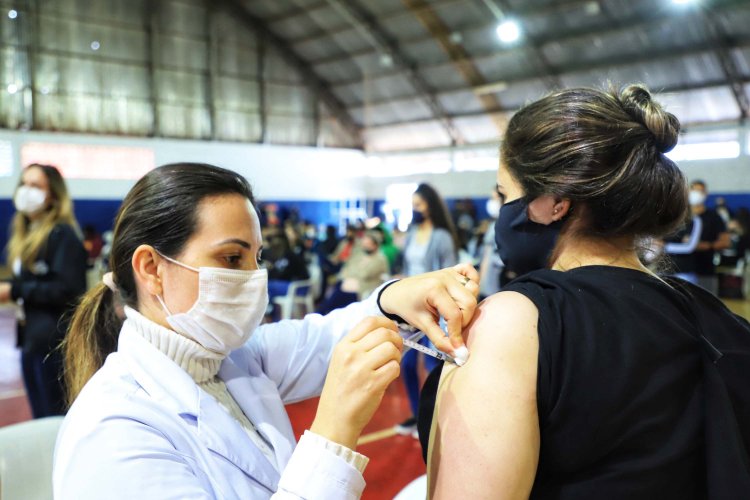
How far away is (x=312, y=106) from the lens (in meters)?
16.4

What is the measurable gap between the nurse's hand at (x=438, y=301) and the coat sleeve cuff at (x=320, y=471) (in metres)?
0.21

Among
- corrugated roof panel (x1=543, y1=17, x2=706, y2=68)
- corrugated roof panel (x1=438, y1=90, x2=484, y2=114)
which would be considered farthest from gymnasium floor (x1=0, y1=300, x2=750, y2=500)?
corrugated roof panel (x1=438, y1=90, x2=484, y2=114)

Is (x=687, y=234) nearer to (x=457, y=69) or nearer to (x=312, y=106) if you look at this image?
(x=457, y=69)

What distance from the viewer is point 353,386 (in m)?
0.83

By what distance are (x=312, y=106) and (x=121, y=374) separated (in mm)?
15991

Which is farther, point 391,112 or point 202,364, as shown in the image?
point 391,112

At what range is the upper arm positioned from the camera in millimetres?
796

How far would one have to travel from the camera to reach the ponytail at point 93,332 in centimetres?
124

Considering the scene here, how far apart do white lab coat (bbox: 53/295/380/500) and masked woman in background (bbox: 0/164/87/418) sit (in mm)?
1687

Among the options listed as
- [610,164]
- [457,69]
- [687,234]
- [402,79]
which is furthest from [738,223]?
[610,164]

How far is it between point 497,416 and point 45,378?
2.60 metres

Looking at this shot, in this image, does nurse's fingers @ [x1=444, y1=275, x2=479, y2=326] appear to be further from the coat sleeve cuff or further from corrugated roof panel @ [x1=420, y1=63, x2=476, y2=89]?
corrugated roof panel @ [x1=420, y1=63, x2=476, y2=89]

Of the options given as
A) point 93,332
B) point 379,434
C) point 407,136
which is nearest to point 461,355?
point 93,332

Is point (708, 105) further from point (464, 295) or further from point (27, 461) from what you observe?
point (27, 461)
